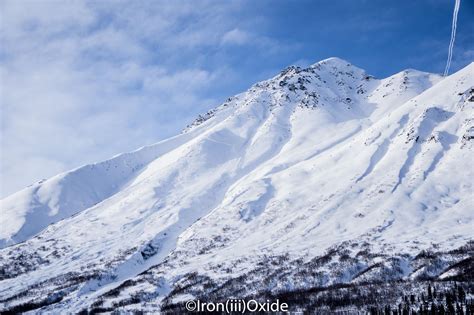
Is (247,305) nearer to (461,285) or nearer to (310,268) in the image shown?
(310,268)

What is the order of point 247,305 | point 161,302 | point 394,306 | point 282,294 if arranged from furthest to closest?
point 161,302 → point 282,294 → point 247,305 → point 394,306

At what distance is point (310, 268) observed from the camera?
655 ft

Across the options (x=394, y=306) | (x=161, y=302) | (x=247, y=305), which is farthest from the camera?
(x=161, y=302)

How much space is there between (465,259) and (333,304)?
176 ft

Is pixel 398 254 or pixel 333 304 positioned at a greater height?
pixel 398 254

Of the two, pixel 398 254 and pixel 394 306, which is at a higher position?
pixel 398 254

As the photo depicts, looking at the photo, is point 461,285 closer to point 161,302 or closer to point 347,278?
point 347,278

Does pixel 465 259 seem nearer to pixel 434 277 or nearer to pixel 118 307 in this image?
pixel 434 277

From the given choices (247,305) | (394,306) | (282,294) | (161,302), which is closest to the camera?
(394,306)

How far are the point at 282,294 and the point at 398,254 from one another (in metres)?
50.3

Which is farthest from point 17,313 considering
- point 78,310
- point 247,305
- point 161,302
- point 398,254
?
point 398,254

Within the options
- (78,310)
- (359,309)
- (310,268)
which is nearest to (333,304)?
(359,309)

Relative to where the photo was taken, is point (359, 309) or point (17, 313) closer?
point (359, 309)

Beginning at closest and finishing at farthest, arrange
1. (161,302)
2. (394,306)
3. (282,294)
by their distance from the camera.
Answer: (394,306) → (282,294) → (161,302)
